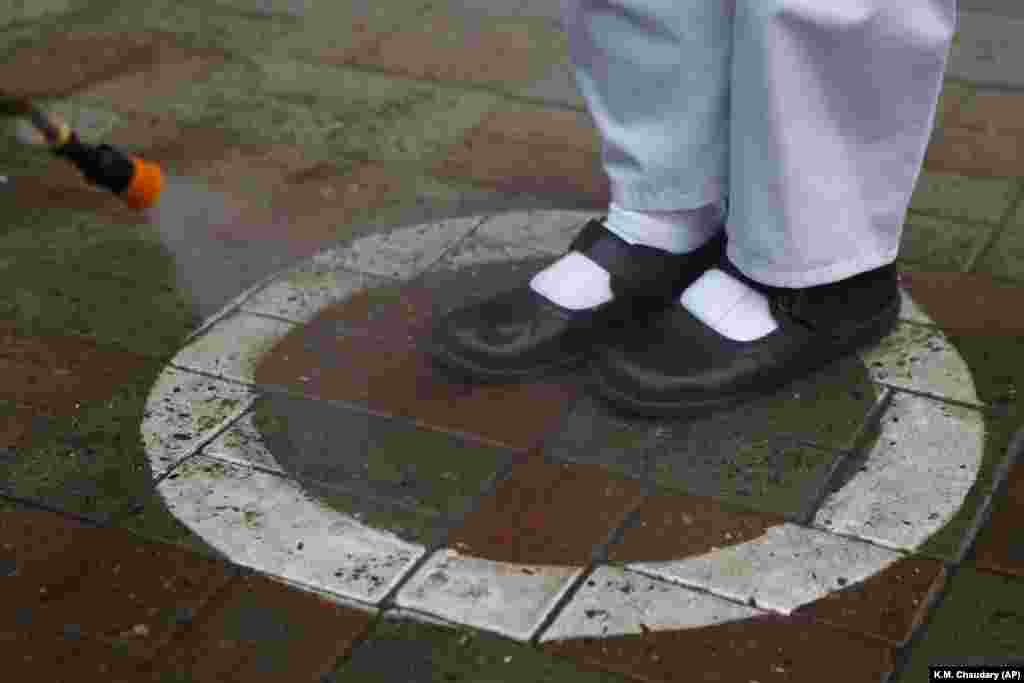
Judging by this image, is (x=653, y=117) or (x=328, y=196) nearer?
(x=653, y=117)

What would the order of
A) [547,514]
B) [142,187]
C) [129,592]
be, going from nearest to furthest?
[129,592] → [547,514] → [142,187]

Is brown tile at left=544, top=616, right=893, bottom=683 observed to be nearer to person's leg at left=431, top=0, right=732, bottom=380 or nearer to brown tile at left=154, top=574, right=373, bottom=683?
brown tile at left=154, top=574, right=373, bottom=683

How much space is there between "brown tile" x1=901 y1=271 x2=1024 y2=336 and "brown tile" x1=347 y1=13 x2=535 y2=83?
128 centimetres

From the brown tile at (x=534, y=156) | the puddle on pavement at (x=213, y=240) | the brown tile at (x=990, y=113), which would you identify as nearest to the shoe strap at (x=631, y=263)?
the brown tile at (x=534, y=156)

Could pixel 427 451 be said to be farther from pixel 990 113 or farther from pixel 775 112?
pixel 990 113

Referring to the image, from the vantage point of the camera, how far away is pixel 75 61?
12.9 feet

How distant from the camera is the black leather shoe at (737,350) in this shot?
2.44 meters

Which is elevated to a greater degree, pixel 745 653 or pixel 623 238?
pixel 623 238

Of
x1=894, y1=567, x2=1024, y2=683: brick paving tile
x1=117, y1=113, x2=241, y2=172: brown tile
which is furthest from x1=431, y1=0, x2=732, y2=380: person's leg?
x1=117, y1=113, x2=241, y2=172: brown tile

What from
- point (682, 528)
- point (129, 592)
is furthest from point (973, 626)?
point (129, 592)

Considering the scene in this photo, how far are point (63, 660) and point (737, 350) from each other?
1.12 m

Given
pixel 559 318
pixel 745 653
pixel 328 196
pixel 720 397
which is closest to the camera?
pixel 745 653

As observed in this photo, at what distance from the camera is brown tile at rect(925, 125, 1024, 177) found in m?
3.27

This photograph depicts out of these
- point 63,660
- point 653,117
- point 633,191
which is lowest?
point 63,660
